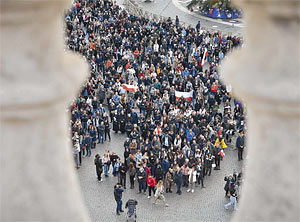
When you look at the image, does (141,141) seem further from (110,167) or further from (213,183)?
(213,183)

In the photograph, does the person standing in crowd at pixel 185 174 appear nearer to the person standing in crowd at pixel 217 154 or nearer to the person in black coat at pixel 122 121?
the person standing in crowd at pixel 217 154

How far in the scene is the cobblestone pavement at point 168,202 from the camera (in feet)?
63.8

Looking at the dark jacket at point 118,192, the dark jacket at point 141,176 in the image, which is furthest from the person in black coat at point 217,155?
the dark jacket at point 118,192

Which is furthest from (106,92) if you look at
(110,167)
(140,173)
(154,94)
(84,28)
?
(84,28)

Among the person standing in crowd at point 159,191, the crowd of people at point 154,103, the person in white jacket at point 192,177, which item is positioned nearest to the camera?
the person standing in crowd at point 159,191

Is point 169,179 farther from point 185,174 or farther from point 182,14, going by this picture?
point 182,14

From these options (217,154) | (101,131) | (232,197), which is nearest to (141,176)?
(232,197)

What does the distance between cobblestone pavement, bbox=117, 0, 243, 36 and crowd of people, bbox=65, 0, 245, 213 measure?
8.22 m

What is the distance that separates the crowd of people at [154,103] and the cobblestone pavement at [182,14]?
27.0ft

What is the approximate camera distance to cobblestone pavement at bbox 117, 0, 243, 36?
1872 inches

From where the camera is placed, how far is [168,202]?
20484mm

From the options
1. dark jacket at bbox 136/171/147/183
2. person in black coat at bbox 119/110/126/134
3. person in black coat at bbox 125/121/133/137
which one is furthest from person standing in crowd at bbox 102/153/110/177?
person in black coat at bbox 119/110/126/134
